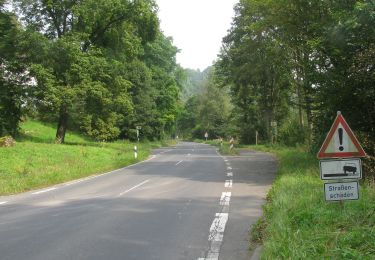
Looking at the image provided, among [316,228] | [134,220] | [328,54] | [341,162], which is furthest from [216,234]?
[328,54]

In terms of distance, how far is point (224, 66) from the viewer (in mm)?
48062

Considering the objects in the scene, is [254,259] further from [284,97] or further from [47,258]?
[284,97]

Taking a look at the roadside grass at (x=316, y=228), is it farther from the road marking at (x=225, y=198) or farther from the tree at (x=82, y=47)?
the tree at (x=82, y=47)

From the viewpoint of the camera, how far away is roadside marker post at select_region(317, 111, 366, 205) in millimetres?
7230

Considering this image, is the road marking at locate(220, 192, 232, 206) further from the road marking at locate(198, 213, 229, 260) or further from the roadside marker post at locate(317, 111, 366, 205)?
the roadside marker post at locate(317, 111, 366, 205)

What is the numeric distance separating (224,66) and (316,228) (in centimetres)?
4220

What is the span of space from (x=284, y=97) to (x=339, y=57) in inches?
1260

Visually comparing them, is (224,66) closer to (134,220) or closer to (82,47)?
(82,47)

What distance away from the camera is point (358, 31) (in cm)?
1310

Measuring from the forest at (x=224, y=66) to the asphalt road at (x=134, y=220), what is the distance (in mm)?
4547

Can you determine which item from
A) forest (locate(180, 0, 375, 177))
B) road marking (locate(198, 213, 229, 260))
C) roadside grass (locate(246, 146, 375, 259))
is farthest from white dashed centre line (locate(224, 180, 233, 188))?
road marking (locate(198, 213, 229, 260))

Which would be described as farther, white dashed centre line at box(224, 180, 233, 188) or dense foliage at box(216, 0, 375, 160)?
white dashed centre line at box(224, 180, 233, 188)

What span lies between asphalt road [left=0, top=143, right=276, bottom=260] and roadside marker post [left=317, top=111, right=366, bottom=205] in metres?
1.70

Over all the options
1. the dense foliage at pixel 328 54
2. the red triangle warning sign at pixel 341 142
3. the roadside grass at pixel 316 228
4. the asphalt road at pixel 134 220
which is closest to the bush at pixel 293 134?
the dense foliage at pixel 328 54
